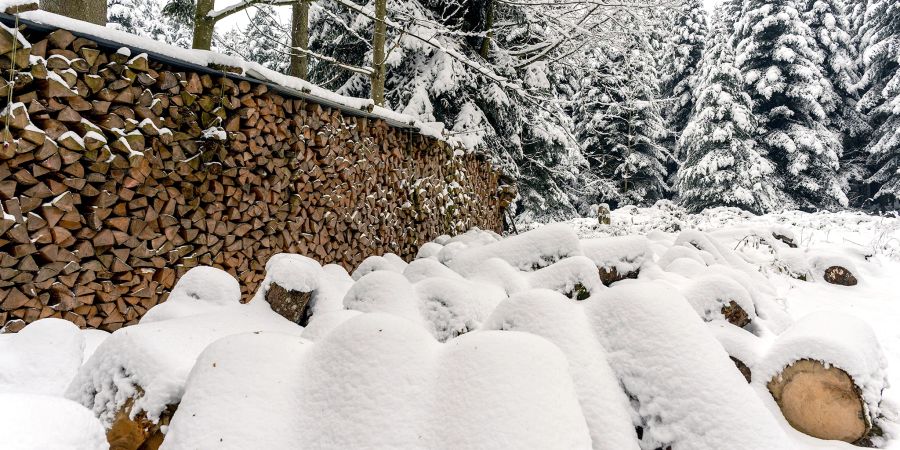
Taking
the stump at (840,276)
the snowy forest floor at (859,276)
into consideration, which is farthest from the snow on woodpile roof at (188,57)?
the stump at (840,276)

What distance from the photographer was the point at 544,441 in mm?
1041

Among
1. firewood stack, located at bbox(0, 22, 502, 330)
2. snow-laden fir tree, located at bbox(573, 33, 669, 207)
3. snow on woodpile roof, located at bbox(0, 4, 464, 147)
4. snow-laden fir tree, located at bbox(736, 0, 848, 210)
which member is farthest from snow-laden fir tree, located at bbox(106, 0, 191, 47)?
snow-laden fir tree, located at bbox(736, 0, 848, 210)

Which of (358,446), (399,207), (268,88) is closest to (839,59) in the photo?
(399,207)

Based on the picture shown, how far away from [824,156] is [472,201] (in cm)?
1574

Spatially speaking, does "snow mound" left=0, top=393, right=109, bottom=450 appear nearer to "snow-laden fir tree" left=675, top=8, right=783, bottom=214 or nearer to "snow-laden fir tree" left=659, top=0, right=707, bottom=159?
"snow-laden fir tree" left=675, top=8, right=783, bottom=214

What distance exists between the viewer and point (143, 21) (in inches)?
738

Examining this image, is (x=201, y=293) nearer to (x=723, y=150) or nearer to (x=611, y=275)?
(x=611, y=275)

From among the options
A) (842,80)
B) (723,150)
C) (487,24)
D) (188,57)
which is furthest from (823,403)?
(842,80)

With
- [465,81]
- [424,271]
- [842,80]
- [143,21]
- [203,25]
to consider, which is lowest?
[424,271]

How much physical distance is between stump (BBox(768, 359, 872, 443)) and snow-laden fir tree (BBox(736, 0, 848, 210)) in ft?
57.3

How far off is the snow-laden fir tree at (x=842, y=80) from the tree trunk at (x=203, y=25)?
70.0ft

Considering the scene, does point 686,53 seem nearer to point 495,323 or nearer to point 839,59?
point 839,59

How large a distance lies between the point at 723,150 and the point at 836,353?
54.4 ft

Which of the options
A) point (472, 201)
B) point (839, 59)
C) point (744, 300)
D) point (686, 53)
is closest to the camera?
point (744, 300)
